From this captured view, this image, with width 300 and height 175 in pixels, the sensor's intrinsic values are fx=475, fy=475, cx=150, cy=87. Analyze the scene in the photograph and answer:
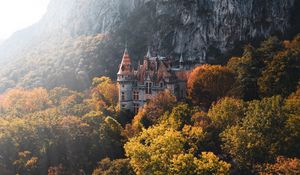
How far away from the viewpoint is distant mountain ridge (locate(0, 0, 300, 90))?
300 feet

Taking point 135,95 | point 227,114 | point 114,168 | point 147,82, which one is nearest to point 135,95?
point 135,95

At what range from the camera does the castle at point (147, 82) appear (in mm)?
69000

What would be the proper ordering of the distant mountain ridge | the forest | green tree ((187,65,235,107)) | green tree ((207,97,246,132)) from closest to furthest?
the forest, green tree ((207,97,246,132)), green tree ((187,65,235,107)), the distant mountain ridge

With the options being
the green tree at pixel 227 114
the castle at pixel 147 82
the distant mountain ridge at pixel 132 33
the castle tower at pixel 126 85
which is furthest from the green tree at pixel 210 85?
the distant mountain ridge at pixel 132 33

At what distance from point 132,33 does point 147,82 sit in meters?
44.0

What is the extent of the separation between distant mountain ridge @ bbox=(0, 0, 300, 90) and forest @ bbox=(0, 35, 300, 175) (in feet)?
67.9

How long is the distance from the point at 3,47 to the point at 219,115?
356ft

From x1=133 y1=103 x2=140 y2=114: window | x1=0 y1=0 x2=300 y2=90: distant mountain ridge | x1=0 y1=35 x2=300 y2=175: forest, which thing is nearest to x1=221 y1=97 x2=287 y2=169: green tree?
x1=0 y1=35 x2=300 y2=175: forest

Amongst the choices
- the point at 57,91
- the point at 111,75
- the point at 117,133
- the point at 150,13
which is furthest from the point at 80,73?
the point at 117,133

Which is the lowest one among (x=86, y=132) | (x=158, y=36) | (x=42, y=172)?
(x=42, y=172)

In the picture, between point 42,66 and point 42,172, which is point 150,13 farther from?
point 42,172

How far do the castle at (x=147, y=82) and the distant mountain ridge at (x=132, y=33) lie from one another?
25241mm

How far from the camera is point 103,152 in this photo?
190ft

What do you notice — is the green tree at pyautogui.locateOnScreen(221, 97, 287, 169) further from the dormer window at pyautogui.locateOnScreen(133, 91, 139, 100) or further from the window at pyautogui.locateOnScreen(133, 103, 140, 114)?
the dormer window at pyautogui.locateOnScreen(133, 91, 139, 100)
